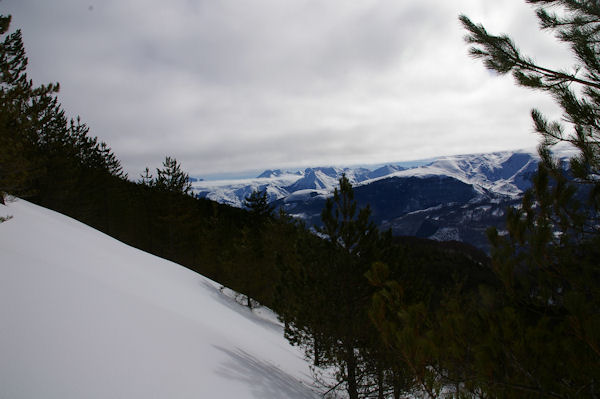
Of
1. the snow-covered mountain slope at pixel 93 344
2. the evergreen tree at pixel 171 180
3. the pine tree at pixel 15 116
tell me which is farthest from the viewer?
the evergreen tree at pixel 171 180

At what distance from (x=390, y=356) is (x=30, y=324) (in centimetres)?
746

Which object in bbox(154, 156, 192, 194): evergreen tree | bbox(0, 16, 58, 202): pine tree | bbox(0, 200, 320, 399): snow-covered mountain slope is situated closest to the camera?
bbox(0, 200, 320, 399): snow-covered mountain slope

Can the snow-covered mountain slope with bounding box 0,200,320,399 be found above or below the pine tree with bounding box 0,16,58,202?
below

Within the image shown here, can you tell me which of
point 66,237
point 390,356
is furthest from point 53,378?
point 66,237

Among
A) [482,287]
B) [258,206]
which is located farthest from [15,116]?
[258,206]

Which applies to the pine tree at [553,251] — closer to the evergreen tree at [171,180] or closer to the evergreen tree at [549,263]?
the evergreen tree at [549,263]

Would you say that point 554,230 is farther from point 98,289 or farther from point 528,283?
point 98,289

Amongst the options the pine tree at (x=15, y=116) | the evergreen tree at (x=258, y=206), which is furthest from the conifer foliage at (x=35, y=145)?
the evergreen tree at (x=258, y=206)

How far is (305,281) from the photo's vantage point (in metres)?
8.40

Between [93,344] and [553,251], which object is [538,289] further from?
[93,344]

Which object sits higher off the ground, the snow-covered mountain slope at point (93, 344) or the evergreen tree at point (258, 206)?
the evergreen tree at point (258, 206)

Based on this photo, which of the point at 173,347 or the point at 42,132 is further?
the point at 42,132

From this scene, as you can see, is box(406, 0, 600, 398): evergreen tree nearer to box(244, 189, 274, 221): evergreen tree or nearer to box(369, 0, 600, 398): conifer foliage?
box(369, 0, 600, 398): conifer foliage

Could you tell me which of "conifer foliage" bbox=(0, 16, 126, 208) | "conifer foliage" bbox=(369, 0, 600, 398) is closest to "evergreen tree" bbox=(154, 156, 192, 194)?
"conifer foliage" bbox=(0, 16, 126, 208)
